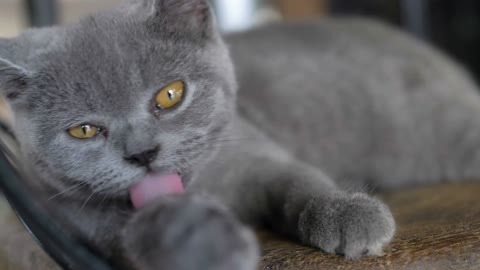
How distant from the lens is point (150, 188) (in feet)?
2.98

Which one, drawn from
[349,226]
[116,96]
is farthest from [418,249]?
[116,96]

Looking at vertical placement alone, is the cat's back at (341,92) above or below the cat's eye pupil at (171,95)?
above

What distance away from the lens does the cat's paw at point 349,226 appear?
84 centimetres

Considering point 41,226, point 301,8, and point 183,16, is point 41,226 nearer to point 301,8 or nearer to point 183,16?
point 183,16

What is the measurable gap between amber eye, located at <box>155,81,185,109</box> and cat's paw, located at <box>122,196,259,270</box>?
0.24 metres

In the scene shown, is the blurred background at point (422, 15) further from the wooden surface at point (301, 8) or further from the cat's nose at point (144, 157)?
the cat's nose at point (144, 157)

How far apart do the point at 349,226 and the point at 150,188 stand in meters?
0.32

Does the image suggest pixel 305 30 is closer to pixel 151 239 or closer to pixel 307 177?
pixel 307 177

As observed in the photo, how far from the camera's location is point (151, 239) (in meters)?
0.74

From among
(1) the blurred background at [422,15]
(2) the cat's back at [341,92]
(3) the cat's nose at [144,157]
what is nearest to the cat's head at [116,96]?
(3) the cat's nose at [144,157]

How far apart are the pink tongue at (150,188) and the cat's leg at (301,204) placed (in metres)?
0.23

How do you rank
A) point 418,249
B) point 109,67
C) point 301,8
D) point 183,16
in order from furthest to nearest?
point 301,8 → point 183,16 → point 109,67 → point 418,249

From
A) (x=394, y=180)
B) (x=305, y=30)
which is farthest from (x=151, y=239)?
(x=305, y=30)

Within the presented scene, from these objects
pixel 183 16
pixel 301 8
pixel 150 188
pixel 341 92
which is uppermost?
pixel 301 8
